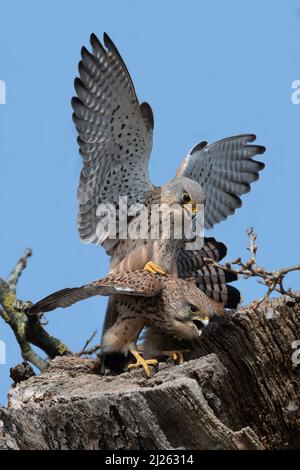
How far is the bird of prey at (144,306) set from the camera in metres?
5.12

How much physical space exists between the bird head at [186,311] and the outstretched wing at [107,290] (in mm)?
86

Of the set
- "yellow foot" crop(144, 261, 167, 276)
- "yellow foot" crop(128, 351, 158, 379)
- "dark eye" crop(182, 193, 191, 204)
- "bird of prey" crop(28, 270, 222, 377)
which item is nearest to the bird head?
"bird of prey" crop(28, 270, 222, 377)

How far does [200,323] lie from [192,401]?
110cm

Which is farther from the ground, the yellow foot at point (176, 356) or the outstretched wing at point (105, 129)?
the outstretched wing at point (105, 129)

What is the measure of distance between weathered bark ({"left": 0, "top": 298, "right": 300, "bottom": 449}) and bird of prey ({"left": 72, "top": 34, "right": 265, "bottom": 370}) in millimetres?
1070

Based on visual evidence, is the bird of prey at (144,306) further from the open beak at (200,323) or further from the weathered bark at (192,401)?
the weathered bark at (192,401)

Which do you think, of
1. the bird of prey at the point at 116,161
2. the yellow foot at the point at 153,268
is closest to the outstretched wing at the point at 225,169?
the bird of prey at the point at 116,161

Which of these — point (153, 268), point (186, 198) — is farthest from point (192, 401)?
point (186, 198)

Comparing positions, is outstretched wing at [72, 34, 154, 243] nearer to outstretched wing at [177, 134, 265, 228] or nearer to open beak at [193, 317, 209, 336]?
outstretched wing at [177, 134, 265, 228]

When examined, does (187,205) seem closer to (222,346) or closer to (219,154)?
(219,154)

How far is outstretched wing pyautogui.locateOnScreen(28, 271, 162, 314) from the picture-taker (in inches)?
199

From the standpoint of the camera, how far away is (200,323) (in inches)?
205

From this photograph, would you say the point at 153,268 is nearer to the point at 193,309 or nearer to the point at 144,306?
the point at 144,306

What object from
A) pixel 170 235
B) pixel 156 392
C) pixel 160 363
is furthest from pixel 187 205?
pixel 156 392
